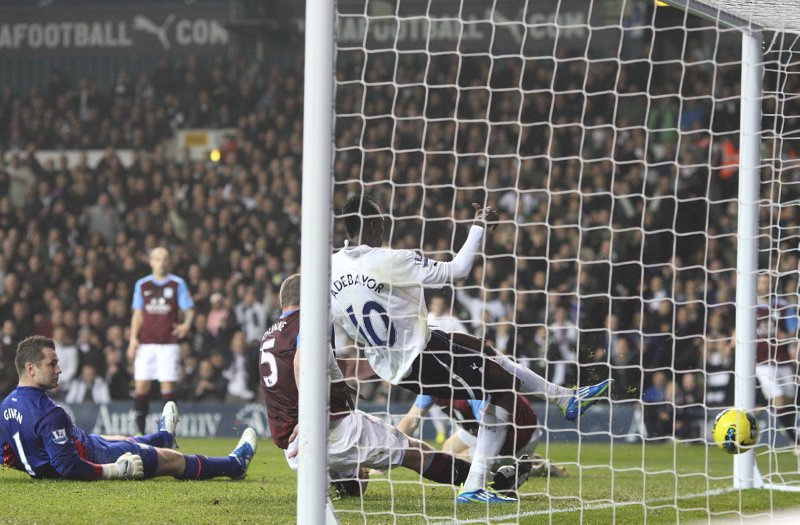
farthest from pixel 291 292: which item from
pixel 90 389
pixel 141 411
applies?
pixel 90 389

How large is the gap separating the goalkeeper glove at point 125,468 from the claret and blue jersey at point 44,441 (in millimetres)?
55

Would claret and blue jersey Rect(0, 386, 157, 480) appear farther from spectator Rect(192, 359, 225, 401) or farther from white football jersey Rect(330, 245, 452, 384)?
spectator Rect(192, 359, 225, 401)

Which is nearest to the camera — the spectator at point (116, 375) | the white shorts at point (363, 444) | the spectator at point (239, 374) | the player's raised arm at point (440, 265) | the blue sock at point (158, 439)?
the player's raised arm at point (440, 265)

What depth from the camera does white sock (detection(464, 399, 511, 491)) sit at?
6301 millimetres

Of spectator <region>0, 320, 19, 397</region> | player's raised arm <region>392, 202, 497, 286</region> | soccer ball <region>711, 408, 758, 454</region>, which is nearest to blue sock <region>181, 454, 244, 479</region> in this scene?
player's raised arm <region>392, 202, 497, 286</region>

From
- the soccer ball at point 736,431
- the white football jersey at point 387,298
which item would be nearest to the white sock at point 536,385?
the white football jersey at point 387,298

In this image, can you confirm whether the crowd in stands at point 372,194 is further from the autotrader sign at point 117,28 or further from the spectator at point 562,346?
the autotrader sign at point 117,28

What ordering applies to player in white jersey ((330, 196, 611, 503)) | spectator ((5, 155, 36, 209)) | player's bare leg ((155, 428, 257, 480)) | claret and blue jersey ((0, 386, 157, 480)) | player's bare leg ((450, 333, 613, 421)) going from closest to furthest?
player in white jersey ((330, 196, 611, 503)) < player's bare leg ((450, 333, 613, 421)) < claret and blue jersey ((0, 386, 157, 480)) < player's bare leg ((155, 428, 257, 480)) < spectator ((5, 155, 36, 209))

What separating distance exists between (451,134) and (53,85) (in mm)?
7517

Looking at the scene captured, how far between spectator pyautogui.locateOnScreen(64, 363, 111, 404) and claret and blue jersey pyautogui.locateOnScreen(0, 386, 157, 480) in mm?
7732

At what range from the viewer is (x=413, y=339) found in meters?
6.10

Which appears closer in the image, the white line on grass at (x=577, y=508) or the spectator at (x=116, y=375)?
the white line on grass at (x=577, y=508)

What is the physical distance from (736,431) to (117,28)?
1603 cm

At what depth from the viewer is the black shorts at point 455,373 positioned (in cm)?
614
